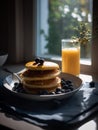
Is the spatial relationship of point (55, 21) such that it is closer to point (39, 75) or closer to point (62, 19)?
point (62, 19)

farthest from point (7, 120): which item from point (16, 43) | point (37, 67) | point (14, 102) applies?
point (16, 43)

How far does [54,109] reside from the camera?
2.92 feet

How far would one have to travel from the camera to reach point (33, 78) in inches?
37.7

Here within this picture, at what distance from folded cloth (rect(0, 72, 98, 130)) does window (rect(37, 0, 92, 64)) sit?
61 cm

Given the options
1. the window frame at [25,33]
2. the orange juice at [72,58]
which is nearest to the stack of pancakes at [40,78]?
the orange juice at [72,58]

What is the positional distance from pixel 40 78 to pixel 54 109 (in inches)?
4.4

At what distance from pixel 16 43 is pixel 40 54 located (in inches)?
5.2

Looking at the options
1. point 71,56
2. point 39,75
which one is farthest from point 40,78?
point 71,56

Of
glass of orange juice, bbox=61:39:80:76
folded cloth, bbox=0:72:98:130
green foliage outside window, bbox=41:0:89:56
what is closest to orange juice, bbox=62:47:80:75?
glass of orange juice, bbox=61:39:80:76

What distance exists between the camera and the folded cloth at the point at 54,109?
2.63 ft

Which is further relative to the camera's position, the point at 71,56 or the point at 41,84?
the point at 71,56

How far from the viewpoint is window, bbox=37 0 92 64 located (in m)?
1.55

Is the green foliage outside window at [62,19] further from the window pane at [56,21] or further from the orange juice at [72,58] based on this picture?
the orange juice at [72,58]

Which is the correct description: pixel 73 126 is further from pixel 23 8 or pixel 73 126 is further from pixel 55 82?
pixel 23 8
